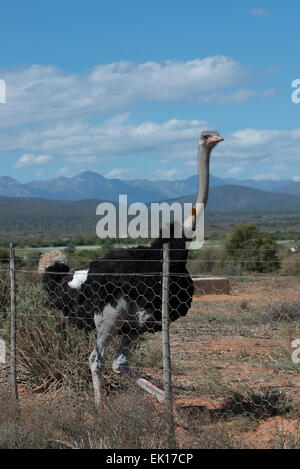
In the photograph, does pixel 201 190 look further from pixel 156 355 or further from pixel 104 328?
pixel 156 355

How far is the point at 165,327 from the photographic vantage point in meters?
4.57

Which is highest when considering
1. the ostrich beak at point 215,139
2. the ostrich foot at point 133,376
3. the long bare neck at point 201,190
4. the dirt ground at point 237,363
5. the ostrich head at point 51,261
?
the ostrich beak at point 215,139

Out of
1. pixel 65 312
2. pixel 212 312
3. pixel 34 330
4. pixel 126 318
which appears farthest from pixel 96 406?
pixel 212 312

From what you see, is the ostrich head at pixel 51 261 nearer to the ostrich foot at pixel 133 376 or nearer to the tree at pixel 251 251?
the ostrich foot at pixel 133 376

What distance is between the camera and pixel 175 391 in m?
6.04

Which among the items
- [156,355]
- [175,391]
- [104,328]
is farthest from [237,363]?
[104,328]

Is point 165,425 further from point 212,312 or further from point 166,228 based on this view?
point 212,312

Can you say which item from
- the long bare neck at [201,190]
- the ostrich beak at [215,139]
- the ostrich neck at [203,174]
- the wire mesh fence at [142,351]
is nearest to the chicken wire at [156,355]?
the wire mesh fence at [142,351]

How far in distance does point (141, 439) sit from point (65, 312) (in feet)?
6.41

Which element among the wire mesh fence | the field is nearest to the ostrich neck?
the wire mesh fence

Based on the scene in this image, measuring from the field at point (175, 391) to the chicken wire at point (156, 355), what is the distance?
1 centimetres

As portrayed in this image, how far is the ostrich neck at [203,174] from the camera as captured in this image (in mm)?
5683

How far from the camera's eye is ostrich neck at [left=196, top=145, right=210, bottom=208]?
5683mm

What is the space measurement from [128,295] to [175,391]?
1311 mm
